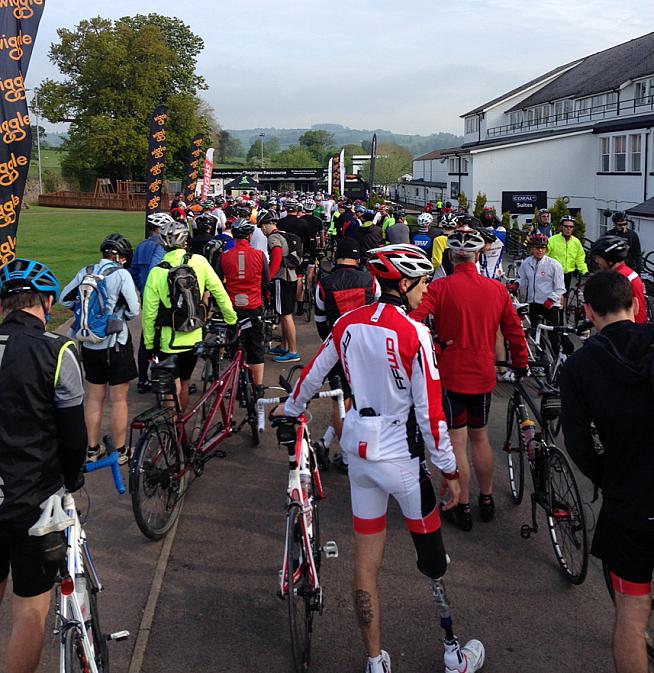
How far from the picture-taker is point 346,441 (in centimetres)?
372

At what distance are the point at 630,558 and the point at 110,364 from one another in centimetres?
486

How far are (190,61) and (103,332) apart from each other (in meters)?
75.0

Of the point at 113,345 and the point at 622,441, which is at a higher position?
the point at 622,441

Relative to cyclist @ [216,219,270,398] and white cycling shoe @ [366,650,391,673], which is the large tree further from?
white cycling shoe @ [366,650,391,673]

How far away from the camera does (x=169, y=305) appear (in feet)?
21.9

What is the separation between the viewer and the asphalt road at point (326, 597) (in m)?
4.12

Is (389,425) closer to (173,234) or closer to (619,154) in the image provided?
(173,234)

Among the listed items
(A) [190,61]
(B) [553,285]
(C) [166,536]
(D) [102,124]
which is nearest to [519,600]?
(C) [166,536]

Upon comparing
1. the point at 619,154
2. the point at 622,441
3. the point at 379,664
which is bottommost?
the point at 379,664

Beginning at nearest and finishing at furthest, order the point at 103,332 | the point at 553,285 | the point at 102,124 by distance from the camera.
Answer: the point at 103,332 < the point at 553,285 < the point at 102,124

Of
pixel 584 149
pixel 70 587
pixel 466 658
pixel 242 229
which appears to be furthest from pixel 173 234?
pixel 584 149

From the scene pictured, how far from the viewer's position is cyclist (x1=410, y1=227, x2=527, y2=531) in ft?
17.9

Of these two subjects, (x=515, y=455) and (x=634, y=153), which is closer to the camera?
(x=515, y=455)

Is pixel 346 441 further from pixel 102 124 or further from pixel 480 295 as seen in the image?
pixel 102 124
